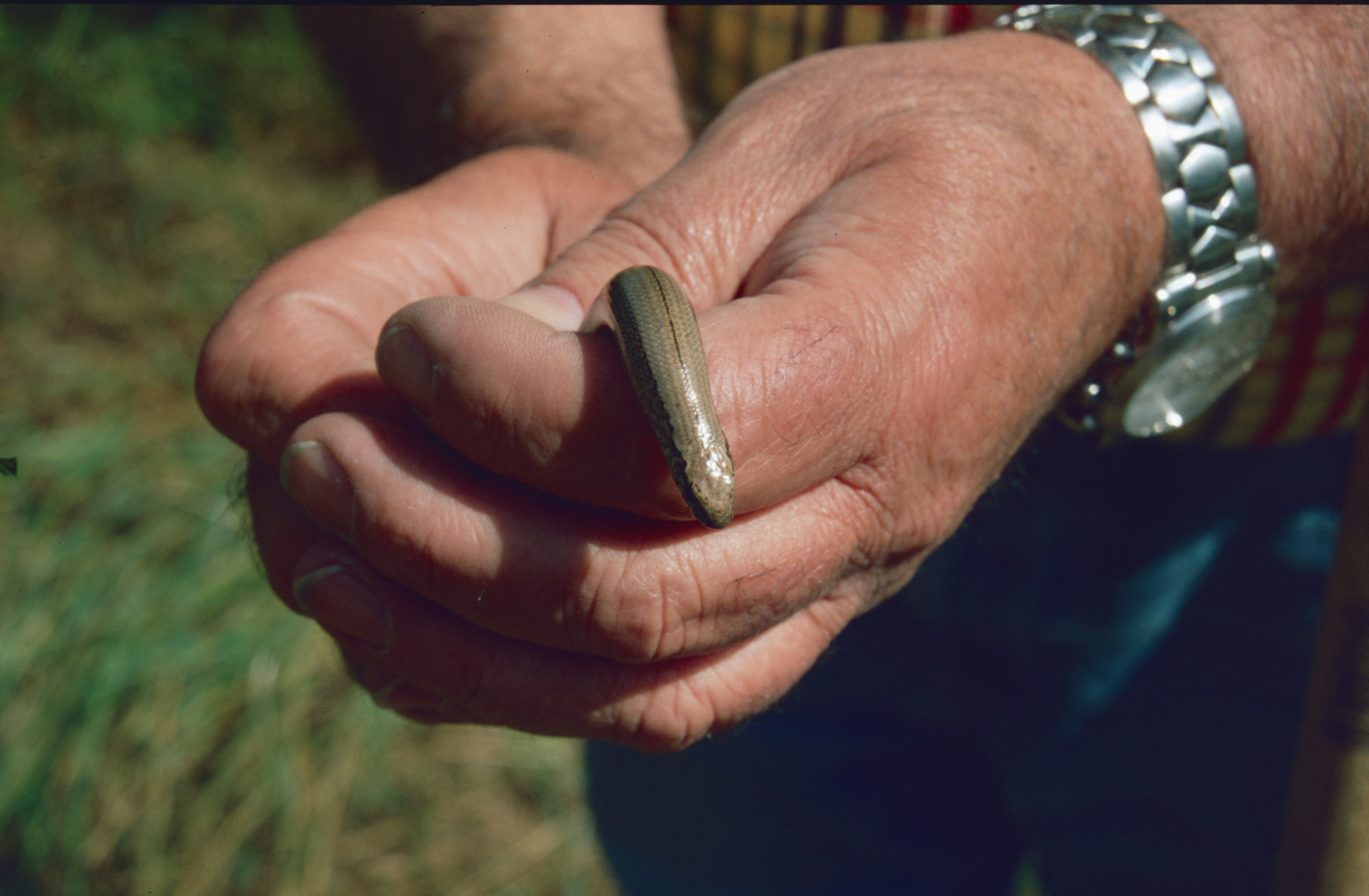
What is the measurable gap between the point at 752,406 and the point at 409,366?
0.56 meters

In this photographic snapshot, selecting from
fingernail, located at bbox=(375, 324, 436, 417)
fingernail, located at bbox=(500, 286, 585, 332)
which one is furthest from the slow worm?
fingernail, located at bbox=(375, 324, 436, 417)

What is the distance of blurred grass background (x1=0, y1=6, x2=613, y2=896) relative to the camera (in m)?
3.75

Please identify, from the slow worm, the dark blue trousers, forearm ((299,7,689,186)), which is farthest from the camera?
forearm ((299,7,689,186))

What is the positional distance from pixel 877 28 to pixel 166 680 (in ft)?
12.1

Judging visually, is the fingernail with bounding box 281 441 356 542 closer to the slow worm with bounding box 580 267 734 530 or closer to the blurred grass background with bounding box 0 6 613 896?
the slow worm with bounding box 580 267 734 530

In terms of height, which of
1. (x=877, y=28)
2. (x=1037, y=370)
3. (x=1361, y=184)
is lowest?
(x=1037, y=370)

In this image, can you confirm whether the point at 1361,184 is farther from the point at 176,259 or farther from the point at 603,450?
the point at 176,259

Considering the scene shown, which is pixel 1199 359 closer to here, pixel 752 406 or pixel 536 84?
pixel 752 406

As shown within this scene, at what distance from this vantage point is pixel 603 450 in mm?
1446

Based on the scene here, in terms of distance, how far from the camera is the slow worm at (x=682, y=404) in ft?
4.57

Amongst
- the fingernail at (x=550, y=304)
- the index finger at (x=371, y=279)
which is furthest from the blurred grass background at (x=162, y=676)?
the fingernail at (x=550, y=304)

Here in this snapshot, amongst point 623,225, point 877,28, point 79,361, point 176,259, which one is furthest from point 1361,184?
point 176,259

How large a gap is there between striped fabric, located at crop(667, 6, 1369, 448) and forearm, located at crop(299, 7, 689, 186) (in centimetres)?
27

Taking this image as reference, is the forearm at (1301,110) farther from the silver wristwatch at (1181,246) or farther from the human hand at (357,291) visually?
the human hand at (357,291)
